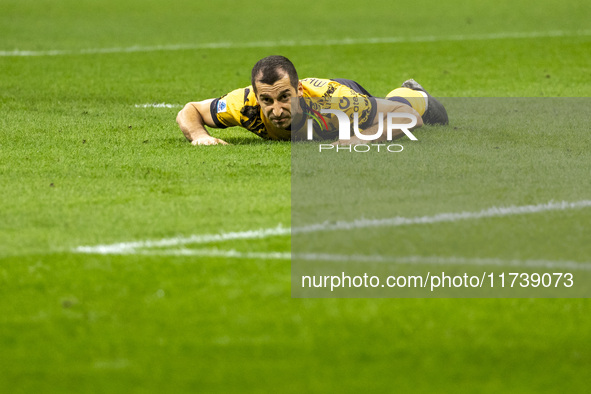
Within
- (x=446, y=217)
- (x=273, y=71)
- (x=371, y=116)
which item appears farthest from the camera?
(x=371, y=116)

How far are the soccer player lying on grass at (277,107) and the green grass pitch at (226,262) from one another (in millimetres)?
169

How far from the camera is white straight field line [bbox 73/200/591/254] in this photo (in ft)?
15.6

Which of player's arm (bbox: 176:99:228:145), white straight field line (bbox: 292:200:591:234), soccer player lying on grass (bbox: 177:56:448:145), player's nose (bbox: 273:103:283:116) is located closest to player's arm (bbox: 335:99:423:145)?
soccer player lying on grass (bbox: 177:56:448:145)

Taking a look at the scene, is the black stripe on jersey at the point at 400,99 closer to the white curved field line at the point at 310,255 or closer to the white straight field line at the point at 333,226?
the white straight field line at the point at 333,226

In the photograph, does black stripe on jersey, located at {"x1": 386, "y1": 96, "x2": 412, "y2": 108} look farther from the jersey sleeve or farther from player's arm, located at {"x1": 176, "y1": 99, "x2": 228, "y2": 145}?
player's arm, located at {"x1": 176, "y1": 99, "x2": 228, "y2": 145}

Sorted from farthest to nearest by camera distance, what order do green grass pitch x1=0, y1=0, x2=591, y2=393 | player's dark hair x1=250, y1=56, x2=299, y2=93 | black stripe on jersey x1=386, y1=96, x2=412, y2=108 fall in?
black stripe on jersey x1=386, y1=96, x2=412, y2=108, player's dark hair x1=250, y1=56, x2=299, y2=93, green grass pitch x1=0, y1=0, x2=591, y2=393

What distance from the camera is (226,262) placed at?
4523 millimetres

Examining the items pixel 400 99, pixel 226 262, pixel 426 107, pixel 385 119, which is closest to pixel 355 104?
pixel 385 119

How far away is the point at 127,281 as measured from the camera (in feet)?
14.1

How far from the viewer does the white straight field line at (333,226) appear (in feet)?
15.6

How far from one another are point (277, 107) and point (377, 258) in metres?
2.88

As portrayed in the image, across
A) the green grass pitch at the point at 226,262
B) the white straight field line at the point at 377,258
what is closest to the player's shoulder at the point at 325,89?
the green grass pitch at the point at 226,262

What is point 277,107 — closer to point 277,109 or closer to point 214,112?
point 277,109

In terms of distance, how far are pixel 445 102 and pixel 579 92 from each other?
1778 millimetres
